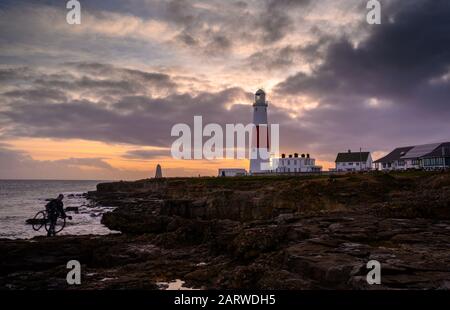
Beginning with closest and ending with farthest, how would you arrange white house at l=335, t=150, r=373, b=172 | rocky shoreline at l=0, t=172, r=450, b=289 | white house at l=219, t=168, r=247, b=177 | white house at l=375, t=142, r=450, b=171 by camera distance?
rocky shoreline at l=0, t=172, r=450, b=289
white house at l=375, t=142, r=450, b=171
white house at l=335, t=150, r=373, b=172
white house at l=219, t=168, r=247, b=177

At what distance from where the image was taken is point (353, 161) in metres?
91.6

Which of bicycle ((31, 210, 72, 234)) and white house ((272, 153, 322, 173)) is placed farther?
white house ((272, 153, 322, 173))

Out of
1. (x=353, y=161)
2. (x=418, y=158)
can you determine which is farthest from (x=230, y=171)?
(x=418, y=158)

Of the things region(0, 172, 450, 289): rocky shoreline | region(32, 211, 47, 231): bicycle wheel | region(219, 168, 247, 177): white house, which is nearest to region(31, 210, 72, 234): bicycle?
region(32, 211, 47, 231): bicycle wheel

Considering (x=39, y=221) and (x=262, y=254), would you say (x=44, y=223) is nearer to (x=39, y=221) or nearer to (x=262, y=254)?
(x=39, y=221)

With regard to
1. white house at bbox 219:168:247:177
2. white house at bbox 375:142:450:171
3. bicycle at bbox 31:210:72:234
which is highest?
white house at bbox 375:142:450:171

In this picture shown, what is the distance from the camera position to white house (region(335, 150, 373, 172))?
90.8m

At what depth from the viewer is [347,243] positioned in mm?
12719

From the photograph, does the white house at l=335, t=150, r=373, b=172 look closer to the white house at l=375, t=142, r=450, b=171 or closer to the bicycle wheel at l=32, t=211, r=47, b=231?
the white house at l=375, t=142, r=450, b=171

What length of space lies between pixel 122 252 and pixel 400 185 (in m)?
25.5

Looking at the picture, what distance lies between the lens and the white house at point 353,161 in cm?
9075

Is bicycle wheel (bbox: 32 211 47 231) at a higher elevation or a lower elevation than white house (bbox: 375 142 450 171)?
lower
